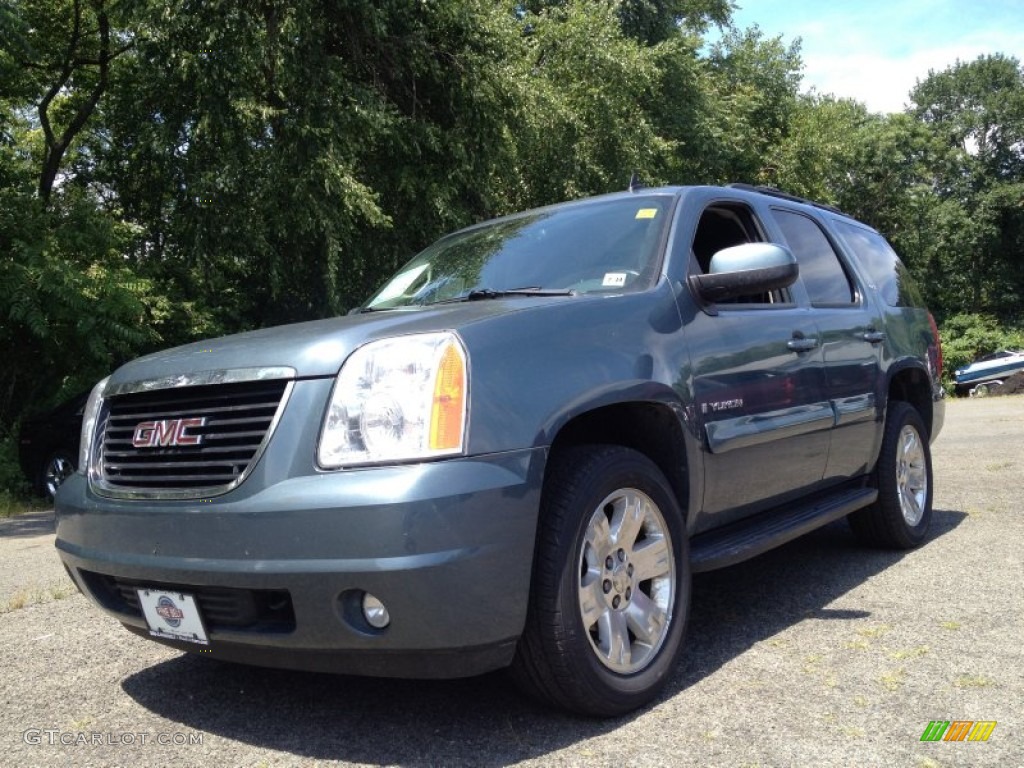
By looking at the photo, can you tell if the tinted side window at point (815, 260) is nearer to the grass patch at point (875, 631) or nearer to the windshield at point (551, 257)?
the windshield at point (551, 257)

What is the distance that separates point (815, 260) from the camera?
4.85 m

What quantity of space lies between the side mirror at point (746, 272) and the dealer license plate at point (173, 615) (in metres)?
2.15

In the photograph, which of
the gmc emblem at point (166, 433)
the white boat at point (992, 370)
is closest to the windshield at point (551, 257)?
the gmc emblem at point (166, 433)

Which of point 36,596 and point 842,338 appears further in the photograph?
point 36,596

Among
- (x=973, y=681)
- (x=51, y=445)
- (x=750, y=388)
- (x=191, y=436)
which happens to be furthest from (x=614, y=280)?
(x=51, y=445)

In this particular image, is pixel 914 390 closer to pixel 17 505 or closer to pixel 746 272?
pixel 746 272

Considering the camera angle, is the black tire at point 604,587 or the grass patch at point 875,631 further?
the grass patch at point 875,631

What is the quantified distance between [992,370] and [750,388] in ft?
109

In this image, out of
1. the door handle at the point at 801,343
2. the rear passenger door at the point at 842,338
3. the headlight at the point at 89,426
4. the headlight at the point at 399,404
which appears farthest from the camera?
the rear passenger door at the point at 842,338

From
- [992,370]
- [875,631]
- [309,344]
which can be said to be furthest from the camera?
[992,370]

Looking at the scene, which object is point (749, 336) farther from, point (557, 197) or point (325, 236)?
point (557, 197)

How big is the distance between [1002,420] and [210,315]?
40.7 ft

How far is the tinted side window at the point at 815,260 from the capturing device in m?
4.65

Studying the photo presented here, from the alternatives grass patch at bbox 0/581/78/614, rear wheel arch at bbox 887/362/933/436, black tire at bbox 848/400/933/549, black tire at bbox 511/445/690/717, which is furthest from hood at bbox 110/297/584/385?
rear wheel arch at bbox 887/362/933/436
